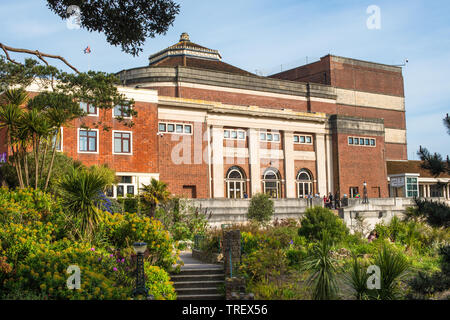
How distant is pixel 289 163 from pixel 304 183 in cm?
342

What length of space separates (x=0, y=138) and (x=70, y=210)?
952 inches

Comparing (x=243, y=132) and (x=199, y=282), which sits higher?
(x=243, y=132)

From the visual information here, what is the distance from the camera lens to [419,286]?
35.6 feet

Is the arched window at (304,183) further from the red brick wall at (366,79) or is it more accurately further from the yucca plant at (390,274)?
the yucca plant at (390,274)

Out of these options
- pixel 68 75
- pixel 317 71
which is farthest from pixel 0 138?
pixel 317 71

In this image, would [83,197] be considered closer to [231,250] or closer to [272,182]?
[231,250]

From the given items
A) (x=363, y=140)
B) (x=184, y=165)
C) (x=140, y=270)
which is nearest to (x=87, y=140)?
(x=184, y=165)

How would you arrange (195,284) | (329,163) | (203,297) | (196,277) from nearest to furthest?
(203,297)
(195,284)
(196,277)
(329,163)

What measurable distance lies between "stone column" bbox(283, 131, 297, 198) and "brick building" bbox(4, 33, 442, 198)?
4.1 inches

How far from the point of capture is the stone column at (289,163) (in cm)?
5147

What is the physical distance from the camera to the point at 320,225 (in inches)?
910

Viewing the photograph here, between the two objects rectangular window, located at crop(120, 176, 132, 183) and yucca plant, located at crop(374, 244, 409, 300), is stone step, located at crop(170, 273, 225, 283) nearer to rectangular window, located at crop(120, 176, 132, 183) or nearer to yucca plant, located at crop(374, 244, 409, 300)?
yucca plant, located at crop(374, 244, 409, 300)

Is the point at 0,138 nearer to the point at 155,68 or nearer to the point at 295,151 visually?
the point at 155,68

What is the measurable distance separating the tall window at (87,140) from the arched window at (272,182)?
1870 centimetres
